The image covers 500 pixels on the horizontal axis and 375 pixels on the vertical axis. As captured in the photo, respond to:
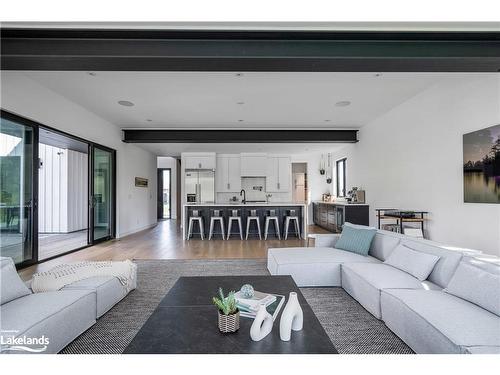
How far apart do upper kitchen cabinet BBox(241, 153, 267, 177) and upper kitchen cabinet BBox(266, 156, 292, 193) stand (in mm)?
304

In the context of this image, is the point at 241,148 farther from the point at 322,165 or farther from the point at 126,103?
the point at 126,103

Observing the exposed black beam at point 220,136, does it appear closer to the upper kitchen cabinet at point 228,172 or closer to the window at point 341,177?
the upper kitchen cabinet at point 228,172

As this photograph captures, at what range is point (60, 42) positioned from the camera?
8.50ft

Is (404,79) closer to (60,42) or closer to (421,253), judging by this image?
(421,253)

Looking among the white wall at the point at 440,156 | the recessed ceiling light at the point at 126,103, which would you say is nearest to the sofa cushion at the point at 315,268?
the white wall at the point at 440,156

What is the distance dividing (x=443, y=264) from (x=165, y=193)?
12.0 m

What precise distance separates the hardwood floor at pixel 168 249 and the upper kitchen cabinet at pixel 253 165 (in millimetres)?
2839

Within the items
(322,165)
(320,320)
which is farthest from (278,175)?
(320,320)

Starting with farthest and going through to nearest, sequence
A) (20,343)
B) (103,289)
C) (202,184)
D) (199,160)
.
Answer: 1. (202,184)
2. (199,160)
3. (103,289)
4. (20,343)

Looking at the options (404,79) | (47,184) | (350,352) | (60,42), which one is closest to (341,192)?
(404,79)

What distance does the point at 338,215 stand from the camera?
714 centimetres

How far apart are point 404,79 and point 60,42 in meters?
4.43

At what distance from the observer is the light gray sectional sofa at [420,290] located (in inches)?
60.7

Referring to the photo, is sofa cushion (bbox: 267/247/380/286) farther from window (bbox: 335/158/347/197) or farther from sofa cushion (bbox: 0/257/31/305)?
window (bbox: 335/158/347/197)
